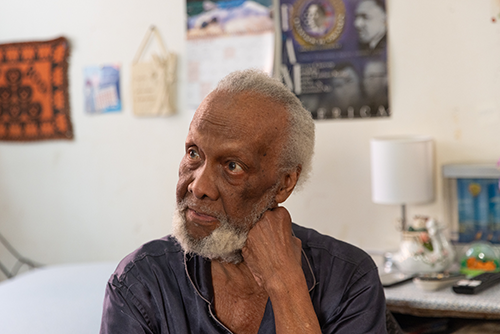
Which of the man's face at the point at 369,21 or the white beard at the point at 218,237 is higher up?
the man's face at the point at 369,21

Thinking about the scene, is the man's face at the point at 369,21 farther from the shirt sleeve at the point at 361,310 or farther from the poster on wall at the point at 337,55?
the shirt sleeve at the point at 361,310

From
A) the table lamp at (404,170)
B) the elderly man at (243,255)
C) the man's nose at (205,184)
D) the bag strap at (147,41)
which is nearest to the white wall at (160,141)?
the bag strap at (147,41)

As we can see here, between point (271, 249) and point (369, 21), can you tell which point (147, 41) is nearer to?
point (369, 21)

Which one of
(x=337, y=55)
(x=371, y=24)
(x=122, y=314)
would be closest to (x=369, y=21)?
(x=371, y=24)

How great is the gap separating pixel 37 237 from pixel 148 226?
2.69 feet

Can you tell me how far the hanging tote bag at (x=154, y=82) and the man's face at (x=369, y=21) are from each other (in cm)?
103

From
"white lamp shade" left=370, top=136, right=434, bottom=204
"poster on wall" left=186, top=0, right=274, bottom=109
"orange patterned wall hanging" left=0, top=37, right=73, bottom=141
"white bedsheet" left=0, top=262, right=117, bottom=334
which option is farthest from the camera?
"orange patterned wall hanging" left=0, top=37, right=73, bottom=141

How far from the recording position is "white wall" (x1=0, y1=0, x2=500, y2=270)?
8.14ft

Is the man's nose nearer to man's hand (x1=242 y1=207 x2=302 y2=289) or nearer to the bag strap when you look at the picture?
man's hand (x1=242 y1=207 x2=302 y2=289)

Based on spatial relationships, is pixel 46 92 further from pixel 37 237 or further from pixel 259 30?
pixel 259 30

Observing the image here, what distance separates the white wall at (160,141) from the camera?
2480 millimetres

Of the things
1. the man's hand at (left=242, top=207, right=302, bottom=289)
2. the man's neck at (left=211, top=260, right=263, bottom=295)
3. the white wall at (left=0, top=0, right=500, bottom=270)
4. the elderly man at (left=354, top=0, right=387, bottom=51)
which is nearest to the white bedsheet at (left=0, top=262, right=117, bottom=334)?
the man's neck at (left=211, top=260, right=263, bottom=295)

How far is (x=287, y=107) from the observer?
127cm

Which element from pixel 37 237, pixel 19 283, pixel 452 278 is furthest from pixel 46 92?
pixel 452 278
